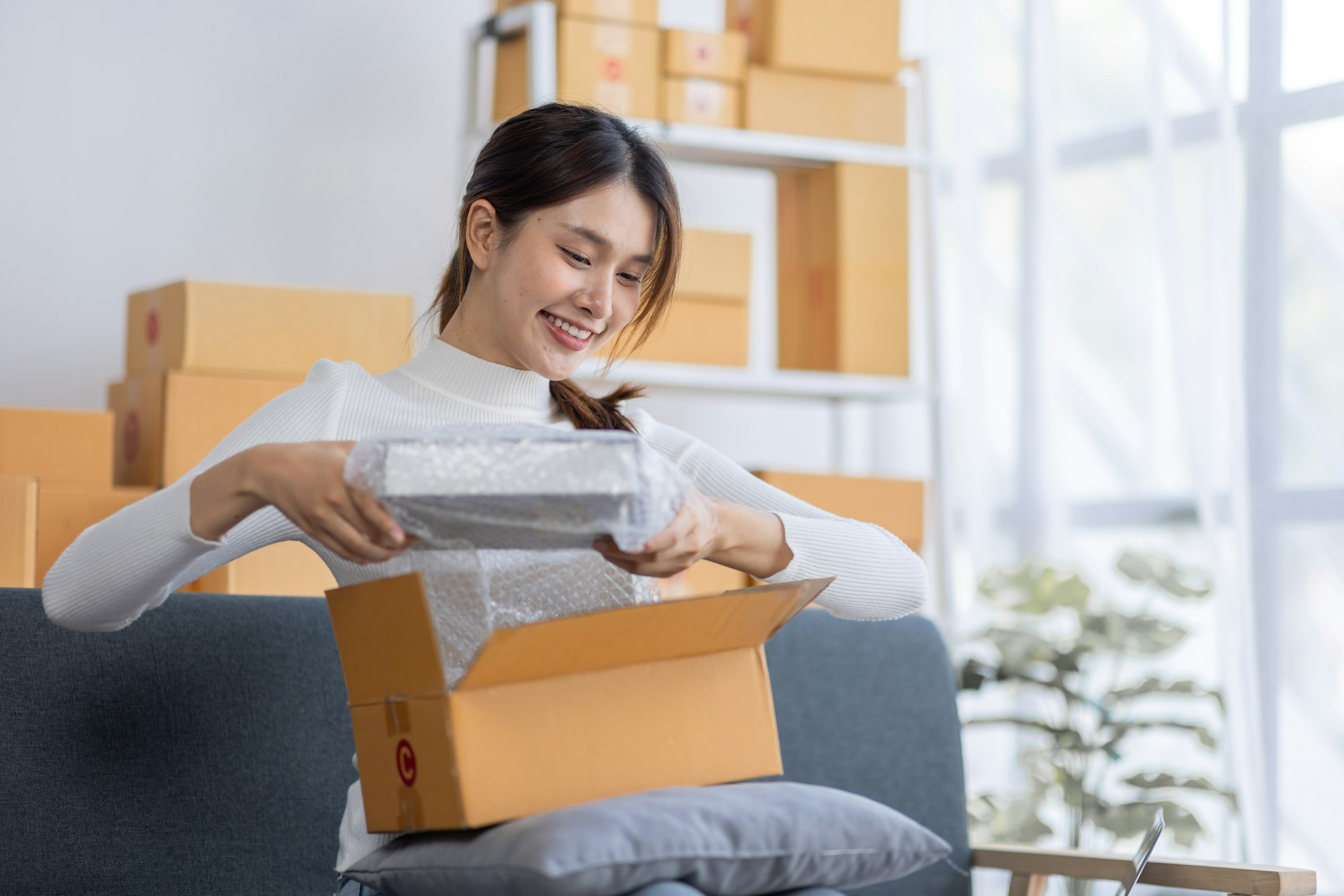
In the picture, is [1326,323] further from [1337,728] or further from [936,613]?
[936,613]

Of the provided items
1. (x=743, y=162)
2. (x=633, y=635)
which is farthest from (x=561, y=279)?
(x=743, y=162)

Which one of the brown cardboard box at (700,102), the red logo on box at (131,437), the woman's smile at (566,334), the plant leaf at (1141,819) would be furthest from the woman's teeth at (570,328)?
the plant leaf at (1141,819)

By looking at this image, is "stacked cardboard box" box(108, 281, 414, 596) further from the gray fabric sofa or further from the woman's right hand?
the woman's right hand

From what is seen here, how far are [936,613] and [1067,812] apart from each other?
44 cm

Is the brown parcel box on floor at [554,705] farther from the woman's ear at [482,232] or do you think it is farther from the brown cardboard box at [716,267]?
the brown cardboard box at [716,267]

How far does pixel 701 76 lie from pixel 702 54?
40 millimetres

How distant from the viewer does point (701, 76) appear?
253cm

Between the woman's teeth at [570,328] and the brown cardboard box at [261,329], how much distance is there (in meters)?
0.70

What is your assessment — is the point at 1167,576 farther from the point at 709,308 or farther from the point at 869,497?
the point at 709,308

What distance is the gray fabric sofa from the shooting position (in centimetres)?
142

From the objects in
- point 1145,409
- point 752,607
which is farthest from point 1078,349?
point 752,607

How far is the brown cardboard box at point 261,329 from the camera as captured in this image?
2.06 meters

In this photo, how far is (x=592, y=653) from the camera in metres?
1.04

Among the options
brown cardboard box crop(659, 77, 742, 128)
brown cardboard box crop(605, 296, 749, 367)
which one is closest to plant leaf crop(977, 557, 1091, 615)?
brown cardboard box crop(605, 296, 749, 367)
